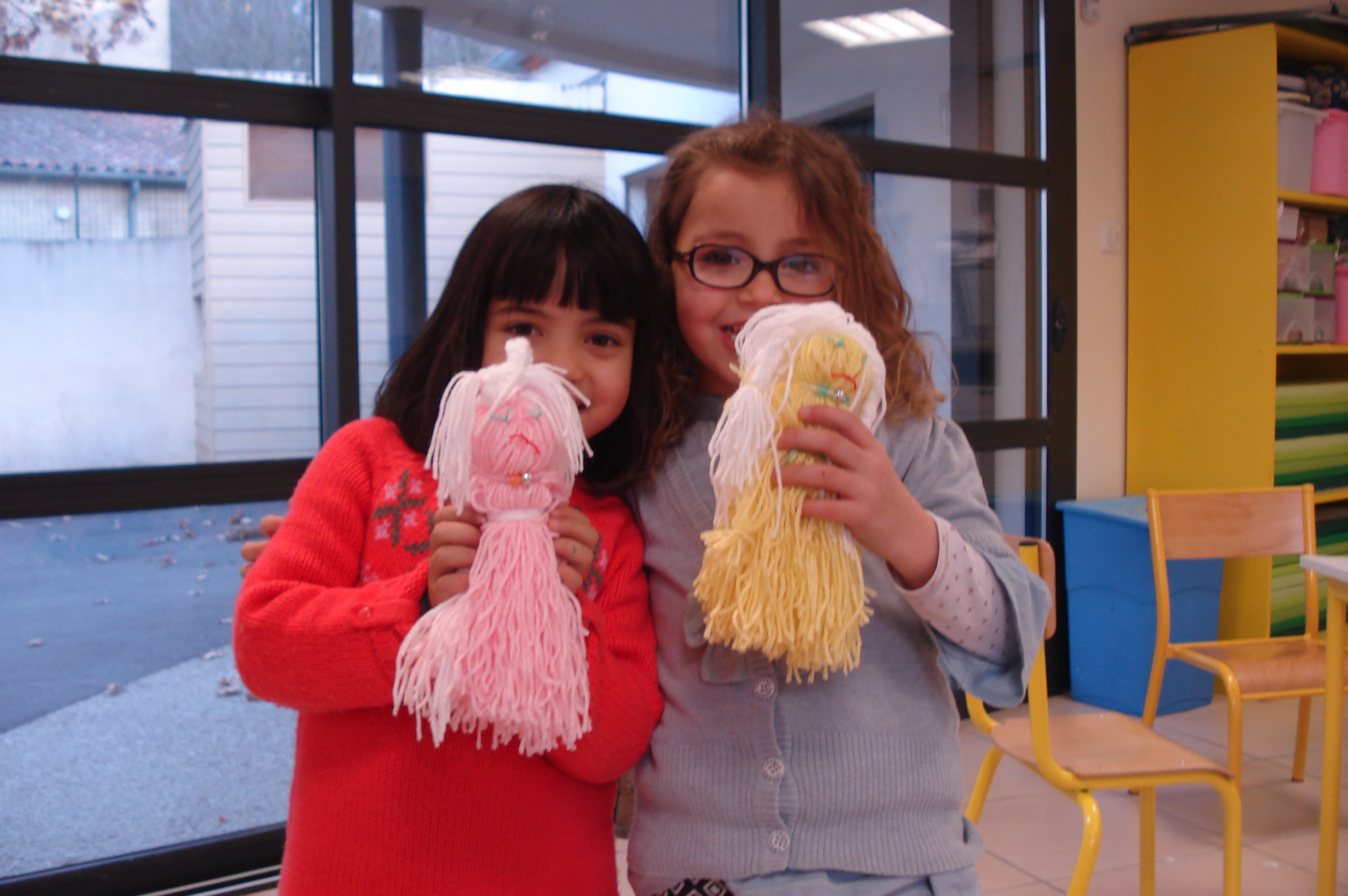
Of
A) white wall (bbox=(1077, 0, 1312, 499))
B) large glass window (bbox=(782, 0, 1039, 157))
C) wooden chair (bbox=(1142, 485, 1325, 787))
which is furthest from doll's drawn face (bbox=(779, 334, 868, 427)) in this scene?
white wall (bbox=(1077, 0, 1312, 499))

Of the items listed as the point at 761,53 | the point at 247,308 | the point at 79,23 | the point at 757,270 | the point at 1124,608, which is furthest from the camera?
the point at 1124,608

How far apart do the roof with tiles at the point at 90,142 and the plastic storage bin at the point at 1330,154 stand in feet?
12.1

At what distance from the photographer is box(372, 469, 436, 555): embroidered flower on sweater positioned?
92 cm

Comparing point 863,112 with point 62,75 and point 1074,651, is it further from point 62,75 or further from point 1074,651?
point 62,75

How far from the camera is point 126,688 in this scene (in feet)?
7.61

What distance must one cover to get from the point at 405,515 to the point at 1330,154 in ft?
12.7

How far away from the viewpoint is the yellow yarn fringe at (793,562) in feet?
2.53

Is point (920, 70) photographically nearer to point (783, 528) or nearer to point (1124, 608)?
point (1124, 608)

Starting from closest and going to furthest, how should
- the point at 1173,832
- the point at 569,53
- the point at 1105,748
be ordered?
the point at 1105,748 < the point at 1173,832 < the point at 569,53

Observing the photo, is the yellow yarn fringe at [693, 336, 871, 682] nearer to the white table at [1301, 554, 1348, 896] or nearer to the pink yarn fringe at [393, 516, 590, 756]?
the pink yarn fringe at [393, 516, 590, 756]

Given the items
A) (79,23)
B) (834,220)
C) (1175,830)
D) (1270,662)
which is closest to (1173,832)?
(1175,830)

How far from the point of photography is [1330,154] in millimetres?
3541

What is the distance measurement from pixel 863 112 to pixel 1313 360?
2164mm

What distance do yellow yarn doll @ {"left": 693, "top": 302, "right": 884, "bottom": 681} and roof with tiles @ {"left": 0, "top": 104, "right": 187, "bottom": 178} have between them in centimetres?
190
